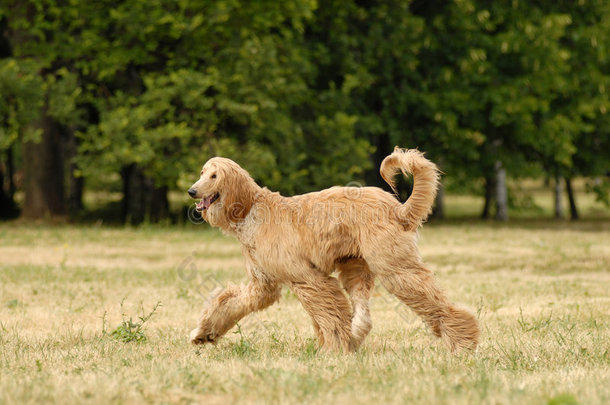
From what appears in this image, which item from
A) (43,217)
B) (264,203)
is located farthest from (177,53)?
(264,203)

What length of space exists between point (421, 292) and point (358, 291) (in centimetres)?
53

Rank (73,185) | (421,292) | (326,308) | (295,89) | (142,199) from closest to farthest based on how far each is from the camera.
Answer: (421,292) < (326,308) < (295,89) < (142,199) < (73,185)

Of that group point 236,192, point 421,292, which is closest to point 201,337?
point 236,192

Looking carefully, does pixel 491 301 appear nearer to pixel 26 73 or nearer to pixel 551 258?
pixel 551 258

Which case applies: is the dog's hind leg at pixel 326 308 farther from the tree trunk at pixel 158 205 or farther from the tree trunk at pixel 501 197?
the tree trunk at pixel 501 197

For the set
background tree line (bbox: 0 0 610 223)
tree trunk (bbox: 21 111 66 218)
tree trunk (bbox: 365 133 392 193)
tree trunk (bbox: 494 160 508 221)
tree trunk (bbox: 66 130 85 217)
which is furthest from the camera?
tree trunk (bbox: 494 160 508 221)

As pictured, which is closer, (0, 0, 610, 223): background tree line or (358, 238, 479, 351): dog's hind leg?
(358, 238, 479, 351): dog's hind leg

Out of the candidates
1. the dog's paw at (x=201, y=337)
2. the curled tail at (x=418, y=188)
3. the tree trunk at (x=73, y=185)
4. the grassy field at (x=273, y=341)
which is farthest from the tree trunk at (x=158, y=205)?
the curled tail at (x=418, y=188)

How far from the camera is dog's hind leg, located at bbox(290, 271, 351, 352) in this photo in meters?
5.95

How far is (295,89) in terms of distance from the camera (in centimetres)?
1994

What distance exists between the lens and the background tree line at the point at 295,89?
61.3 ft

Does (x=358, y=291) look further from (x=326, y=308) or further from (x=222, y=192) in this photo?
(x=222, y=192)

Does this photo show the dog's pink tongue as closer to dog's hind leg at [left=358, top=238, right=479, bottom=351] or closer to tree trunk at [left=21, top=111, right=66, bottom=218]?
dog's hind leg at [left=358, top=238, right=479, bottom=351]

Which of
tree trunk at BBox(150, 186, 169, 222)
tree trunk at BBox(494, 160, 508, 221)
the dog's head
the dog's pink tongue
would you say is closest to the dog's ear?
the dog's head
